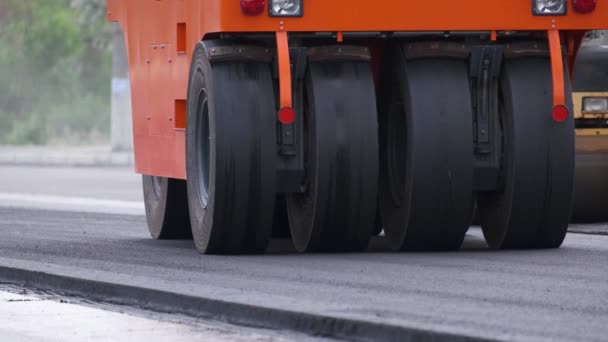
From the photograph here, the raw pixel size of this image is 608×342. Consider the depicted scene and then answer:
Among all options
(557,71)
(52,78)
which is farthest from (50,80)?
(557,71)

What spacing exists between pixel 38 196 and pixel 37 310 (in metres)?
14.6

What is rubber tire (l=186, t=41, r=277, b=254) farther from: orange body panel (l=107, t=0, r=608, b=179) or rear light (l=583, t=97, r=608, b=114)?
rear light (l=583, t=97, r=608, b=114)

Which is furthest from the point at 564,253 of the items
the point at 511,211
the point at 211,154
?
the point at 211,154

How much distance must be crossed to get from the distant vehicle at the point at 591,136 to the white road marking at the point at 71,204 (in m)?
5.42

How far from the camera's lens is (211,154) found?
11.5m

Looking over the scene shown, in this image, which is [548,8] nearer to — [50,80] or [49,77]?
[49,77]

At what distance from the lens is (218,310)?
334 inches

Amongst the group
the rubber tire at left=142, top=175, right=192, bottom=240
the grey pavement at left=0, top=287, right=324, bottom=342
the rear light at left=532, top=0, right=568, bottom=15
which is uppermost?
the rear light at left=532, top=0, right=568, bottom=15

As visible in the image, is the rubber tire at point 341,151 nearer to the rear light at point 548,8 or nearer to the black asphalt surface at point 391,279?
A: the black asphalt surface at point 391,279

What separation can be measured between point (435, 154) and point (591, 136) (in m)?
4.30

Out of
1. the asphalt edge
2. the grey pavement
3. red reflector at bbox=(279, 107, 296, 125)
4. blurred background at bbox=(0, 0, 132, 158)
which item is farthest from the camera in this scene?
blurred background at bbox=(0, 0, 132, 158)

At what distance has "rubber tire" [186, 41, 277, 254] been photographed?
11.3 meters

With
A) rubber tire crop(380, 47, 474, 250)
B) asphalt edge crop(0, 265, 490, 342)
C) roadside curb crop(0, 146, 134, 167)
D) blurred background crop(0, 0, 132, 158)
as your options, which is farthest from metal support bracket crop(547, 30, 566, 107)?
blurred background crop(0, 0, 132, 158)

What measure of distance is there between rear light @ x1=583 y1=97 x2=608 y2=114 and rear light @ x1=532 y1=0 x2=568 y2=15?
386 centimetres
